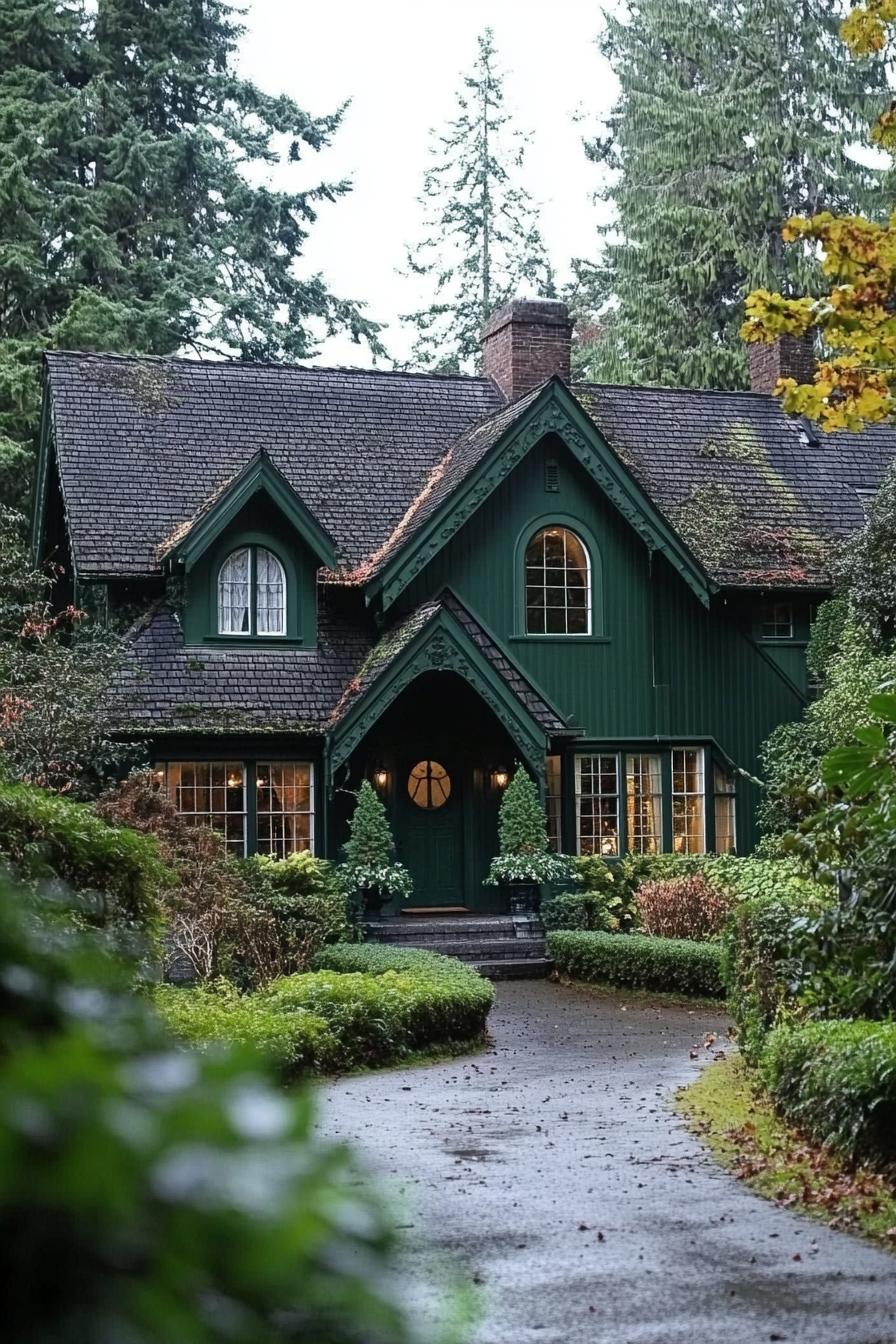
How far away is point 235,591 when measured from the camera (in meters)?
25.0

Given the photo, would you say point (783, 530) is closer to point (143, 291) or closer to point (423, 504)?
point (423, 504)

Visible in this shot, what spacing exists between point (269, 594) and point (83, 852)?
48.9 ft

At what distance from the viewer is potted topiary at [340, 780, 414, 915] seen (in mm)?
22891

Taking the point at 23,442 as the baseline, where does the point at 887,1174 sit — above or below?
below

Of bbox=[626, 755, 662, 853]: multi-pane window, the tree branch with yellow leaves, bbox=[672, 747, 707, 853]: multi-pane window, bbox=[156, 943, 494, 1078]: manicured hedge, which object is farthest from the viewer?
bbox=[672, 747, 707, 853]: multi-pane window

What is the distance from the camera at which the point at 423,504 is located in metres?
26.6

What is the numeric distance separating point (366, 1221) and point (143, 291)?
1569 inches

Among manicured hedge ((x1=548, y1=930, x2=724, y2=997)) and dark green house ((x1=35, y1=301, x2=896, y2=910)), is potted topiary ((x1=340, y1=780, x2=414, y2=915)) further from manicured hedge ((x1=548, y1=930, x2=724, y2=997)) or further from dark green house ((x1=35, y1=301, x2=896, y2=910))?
manicured hedge ((x1=548, y1=930, x2=724, y2=997))

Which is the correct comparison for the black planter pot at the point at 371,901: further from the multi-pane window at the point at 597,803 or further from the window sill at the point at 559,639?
the window sill at the point at 559,639

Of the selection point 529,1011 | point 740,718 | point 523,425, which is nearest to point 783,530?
point 740,718

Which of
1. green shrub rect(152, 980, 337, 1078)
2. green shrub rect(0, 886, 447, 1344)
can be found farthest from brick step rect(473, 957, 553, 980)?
green shrub rect(0, 886, 447, 1344)

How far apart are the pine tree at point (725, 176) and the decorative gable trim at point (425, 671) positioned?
23.8 m

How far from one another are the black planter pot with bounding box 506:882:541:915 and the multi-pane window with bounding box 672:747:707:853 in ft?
12.1

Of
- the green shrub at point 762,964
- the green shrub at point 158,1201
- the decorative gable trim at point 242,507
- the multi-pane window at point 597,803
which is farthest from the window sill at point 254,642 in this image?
the green shrub at point 158,1201
